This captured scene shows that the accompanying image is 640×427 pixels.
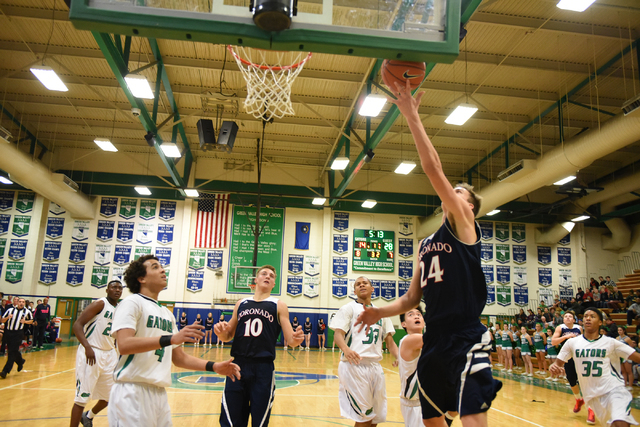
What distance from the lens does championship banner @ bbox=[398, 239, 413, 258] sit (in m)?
22.7

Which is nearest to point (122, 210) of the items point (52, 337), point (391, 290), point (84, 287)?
point (84, 287)

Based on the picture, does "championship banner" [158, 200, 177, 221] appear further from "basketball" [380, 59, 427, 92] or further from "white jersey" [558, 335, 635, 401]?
"basketball" [380, 59, 427, 92]

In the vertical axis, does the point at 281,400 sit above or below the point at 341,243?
below

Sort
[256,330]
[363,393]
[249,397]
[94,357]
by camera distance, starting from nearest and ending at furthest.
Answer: [249,397] → [256,330] → [363,393] → [94,357]

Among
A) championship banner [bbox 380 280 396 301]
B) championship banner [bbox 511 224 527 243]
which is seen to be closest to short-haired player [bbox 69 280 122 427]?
championship banner [bbox 380 280 396 301]

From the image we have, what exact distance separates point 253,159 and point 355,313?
16345mm

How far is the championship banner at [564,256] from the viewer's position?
74.5 feet

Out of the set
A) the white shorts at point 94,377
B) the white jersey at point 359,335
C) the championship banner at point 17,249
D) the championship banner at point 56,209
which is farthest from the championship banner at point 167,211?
the white jersey at point 359,335

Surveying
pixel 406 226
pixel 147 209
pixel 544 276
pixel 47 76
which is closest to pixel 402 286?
pixel 406 226

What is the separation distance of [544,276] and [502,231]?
9.42ft

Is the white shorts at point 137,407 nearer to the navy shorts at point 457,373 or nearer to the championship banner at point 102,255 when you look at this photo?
the navy shorts at point 457,373

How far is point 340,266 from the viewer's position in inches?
865

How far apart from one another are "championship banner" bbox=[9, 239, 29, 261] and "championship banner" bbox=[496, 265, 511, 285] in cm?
2139

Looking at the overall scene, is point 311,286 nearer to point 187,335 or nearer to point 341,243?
point 341,243
